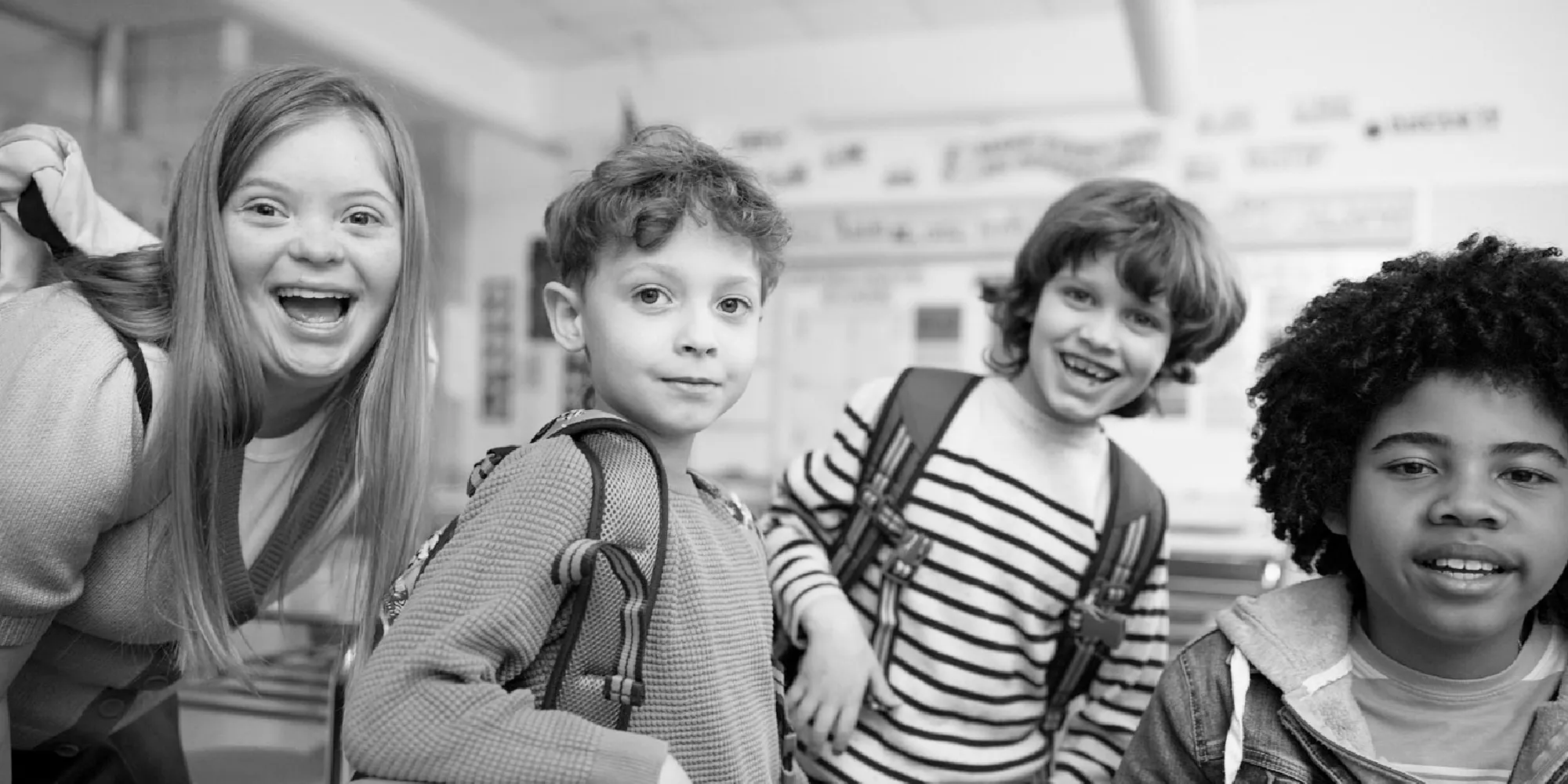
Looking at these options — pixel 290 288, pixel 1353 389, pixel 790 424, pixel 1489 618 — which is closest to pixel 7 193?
pixel 290 288

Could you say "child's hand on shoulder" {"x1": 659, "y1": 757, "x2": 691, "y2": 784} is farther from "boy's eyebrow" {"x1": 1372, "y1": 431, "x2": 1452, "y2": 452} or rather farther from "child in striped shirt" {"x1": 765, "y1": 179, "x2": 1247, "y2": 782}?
"boy's eyebrow" {"x1": 1372, "y1": 431, "x2": 1452, "y2": 452}

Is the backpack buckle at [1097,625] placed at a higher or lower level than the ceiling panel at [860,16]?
lower

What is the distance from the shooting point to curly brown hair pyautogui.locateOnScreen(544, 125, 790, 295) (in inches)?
38.7

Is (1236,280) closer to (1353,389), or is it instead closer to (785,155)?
(1353,389)

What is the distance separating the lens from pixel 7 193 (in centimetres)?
140

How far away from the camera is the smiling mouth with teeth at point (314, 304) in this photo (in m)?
1.23

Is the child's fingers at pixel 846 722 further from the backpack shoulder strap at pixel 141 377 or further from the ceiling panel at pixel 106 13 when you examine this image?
the ceiling panel at pixel 106 13

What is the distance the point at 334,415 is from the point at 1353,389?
1.16 meters

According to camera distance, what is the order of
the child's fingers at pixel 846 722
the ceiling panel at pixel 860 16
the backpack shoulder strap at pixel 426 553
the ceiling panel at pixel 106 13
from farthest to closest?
the ceiling panel at pixel 860 16
the ceiling panel at pixel 106 13
the child's fingers at pixel 846 722
the backpack shoulder strap at pixel 426 553

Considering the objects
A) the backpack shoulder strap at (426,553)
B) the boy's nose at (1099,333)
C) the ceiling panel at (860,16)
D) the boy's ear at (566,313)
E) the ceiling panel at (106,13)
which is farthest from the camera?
the ceiling panel at (860,16)

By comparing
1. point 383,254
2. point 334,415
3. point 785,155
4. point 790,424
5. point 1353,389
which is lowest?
point 790,424

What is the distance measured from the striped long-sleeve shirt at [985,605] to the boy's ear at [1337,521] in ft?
1.08

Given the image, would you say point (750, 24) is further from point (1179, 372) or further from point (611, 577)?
point (611, 577)

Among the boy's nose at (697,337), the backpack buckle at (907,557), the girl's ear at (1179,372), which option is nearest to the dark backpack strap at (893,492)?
the backpack buckle at (907,557)
